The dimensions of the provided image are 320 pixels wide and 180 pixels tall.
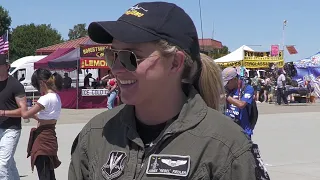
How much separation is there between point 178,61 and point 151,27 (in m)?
0.18

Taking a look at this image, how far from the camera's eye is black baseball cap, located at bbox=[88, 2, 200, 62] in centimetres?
210

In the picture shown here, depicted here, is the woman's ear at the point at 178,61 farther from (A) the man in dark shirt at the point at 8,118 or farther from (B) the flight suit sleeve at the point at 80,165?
(A) the man in dark shirt at the point at 8,118

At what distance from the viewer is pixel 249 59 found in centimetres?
3609

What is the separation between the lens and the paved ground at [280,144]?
29.7 feet

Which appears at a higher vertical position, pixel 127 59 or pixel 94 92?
pixel 127 59

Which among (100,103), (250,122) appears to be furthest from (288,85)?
(250,122)

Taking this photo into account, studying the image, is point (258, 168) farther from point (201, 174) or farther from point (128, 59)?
point (128, 59)

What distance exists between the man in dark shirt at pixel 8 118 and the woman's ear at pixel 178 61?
17.0 ft

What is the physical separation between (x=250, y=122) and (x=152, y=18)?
5.40 meters

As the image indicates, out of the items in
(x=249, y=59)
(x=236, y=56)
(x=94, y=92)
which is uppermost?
(x=236, y=56)

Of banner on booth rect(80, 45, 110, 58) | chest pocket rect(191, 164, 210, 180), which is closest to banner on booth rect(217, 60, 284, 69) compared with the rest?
banner on booth rect(80, 45, 110, 58)

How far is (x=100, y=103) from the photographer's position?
25.1m

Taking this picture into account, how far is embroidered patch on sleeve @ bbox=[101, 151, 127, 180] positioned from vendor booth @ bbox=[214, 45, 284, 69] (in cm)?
3264

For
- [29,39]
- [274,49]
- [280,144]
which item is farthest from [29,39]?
[280,144]
